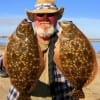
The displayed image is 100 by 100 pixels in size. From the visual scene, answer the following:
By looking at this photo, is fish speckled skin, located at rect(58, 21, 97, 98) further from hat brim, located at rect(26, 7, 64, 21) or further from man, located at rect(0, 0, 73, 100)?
hat brim, located at rect(26, 7, 64, 21)

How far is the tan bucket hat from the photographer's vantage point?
20.7 ft

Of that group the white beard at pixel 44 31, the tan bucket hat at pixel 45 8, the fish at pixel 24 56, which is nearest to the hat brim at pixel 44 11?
the tan bucket hat at pixel 45 8

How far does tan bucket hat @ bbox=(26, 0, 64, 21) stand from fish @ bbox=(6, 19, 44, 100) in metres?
1.46

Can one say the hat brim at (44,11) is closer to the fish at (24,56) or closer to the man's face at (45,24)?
the man's face at (45,24)

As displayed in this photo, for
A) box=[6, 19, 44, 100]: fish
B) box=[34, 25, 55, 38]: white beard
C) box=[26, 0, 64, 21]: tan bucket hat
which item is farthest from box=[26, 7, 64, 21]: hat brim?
box=[6, 19, 44, 100]: fish

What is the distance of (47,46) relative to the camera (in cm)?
648

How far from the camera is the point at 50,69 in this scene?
21.6 feet

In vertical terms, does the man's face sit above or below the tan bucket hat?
below

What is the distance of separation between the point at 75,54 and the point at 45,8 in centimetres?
174

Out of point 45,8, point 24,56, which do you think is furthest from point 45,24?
point 24,56

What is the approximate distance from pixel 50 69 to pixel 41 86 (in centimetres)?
26

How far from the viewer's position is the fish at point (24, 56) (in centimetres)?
481

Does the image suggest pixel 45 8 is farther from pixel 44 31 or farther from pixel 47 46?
pixel 47 46

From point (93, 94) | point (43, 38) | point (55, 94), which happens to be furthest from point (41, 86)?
point (93, 94)
